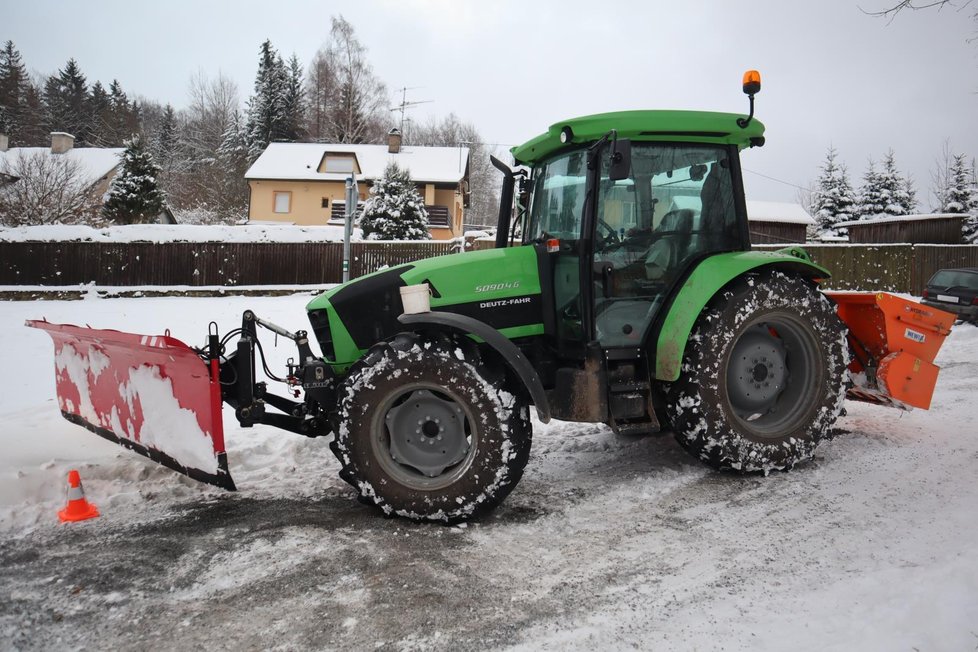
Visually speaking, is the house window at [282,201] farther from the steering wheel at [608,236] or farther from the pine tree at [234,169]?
the steering wheel at [608,236]

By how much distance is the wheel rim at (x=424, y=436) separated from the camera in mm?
3727

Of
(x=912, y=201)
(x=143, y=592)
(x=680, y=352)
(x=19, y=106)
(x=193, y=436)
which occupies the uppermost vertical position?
(x=19, y=106)

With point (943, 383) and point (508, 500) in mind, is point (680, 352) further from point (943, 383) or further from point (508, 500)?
point (943, 383)

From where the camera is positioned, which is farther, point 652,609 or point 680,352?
point 680,352

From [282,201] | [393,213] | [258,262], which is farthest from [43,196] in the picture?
[282,201]

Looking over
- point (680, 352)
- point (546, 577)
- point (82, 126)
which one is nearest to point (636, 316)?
point (680, 352)

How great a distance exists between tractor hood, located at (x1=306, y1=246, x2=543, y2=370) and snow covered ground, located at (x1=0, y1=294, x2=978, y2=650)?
1048 mm

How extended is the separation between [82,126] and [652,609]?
6701cm

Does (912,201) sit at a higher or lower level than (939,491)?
higher

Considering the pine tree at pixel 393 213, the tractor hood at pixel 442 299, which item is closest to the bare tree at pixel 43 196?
the pine tree at pixel 393 213

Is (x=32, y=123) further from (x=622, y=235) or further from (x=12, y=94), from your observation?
(x=622, y=235)

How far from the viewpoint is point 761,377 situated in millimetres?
4547

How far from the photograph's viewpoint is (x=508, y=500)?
4047 mm

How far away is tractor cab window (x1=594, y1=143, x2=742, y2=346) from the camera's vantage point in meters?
4.10
